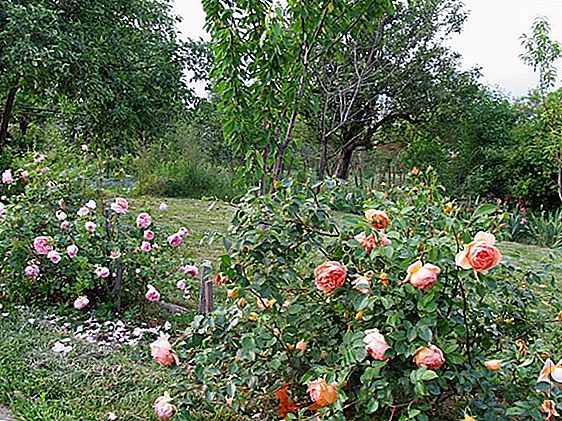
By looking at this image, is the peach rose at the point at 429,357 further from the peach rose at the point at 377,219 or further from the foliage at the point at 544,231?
the foliage at the point at 544,231

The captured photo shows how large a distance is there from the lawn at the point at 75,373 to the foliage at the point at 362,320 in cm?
16

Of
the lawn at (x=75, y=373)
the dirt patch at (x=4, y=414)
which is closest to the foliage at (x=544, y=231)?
the lawn at (x=75, y=373)

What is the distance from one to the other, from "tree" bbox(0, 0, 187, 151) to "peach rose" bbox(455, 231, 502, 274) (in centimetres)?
288

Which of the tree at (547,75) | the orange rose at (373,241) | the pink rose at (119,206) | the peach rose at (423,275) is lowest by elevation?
the pink rose at (119,206)

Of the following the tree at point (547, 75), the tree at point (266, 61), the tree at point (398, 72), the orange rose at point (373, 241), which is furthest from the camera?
the tree at point (398, 72)

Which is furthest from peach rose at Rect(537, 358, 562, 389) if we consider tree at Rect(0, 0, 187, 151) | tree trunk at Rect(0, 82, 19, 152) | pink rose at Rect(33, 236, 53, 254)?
tree trunk at Rect(0, 82, 19, 152)

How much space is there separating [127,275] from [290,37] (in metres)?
1.43

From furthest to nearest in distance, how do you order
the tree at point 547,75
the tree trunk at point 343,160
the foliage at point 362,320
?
the tree trunk at point 343,160 < the tree at point 547,75 < the foliage at point 362,320

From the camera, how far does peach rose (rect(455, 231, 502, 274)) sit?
123cm

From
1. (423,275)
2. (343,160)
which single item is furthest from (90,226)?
(343,160)

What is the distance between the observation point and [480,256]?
48.5 inches

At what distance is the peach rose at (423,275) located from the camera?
1296mm

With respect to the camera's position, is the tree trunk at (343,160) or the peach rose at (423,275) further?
the tree trunk at (343,160)

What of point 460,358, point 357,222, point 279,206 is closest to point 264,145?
point 279,206
